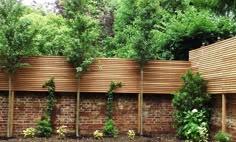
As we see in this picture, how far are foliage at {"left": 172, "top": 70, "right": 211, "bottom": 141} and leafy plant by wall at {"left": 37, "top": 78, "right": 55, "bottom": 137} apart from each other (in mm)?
3360

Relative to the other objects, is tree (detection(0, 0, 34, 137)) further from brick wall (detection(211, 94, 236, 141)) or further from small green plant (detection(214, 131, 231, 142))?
small green plant (detection(214, 131, 231, 142))

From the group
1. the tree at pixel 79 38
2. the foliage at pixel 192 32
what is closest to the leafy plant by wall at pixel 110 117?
the tree at pixel 79 38

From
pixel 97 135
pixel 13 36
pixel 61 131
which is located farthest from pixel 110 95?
pixel 13 36

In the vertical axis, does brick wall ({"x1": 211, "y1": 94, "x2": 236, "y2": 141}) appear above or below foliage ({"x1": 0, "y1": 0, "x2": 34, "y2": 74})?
below

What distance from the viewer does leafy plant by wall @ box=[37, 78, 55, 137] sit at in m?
10.8

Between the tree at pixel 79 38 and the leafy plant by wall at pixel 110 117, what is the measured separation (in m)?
0.84

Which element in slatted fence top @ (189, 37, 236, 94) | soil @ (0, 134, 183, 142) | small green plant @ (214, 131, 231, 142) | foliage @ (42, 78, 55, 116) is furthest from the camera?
foliage @ (42, 78, 55, 116)

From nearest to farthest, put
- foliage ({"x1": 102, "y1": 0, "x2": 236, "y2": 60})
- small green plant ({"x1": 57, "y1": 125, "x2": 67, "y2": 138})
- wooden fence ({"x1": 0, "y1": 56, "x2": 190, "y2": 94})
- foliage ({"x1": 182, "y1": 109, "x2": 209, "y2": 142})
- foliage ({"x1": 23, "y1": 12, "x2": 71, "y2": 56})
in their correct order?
foliage ({"x1": 182, "y1": 109, "x2": 209, "y2": 142}) < small green plant ({"x1": 57, "y1": 125, "x2": 67, "y2": 138}) < wooden fence ({"x1": 0, "y1": 56, "x2": 190, "y2": 94}) < foliage ({"x1": 102, "y1": 0, "x2": 236, "y2": 60}) < foliage ({"x1": 23, "y1": 12, "x2": 71, "y2": 56})

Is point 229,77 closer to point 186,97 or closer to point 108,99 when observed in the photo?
point 186,97

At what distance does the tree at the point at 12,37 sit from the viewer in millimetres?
10578

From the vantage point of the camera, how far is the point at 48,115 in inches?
433

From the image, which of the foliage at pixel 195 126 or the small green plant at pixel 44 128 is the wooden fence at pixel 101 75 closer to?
the small green plant at pixel 44 128

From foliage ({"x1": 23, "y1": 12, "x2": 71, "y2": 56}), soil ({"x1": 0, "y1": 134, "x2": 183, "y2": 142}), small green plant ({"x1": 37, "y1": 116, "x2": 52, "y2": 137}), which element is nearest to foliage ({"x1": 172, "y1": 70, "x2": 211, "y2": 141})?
soil ({"x1": 0, "y1": 134, "x2": 183, "y2": 142})

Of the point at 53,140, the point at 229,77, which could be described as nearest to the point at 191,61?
the point at 229,77
